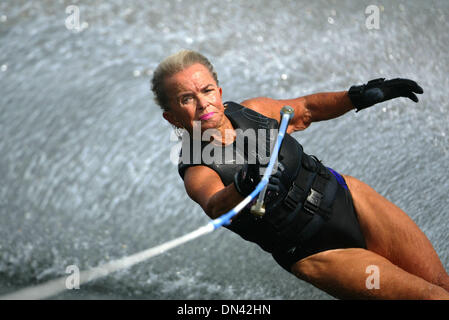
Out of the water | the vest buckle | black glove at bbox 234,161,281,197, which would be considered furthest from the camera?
the water

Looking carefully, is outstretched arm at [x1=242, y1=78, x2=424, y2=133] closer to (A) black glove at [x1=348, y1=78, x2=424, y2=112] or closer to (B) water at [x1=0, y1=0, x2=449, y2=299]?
(A) black glove at [x1=348, y1=78, x2=424, y2=112]

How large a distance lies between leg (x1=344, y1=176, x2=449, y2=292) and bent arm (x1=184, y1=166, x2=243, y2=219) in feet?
1.18

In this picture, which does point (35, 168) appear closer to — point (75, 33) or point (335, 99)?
point (75, 33)

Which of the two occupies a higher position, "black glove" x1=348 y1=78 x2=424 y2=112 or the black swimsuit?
"black glove" x1=348 y1=78 x2=424 y2=112

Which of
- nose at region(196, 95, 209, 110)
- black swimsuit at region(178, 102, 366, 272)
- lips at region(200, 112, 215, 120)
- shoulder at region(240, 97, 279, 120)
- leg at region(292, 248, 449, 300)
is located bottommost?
leg at region(292, 248, 449, 300)

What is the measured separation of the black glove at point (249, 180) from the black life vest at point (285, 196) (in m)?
0.20

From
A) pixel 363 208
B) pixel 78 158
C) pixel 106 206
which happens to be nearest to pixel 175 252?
pixel 106 206

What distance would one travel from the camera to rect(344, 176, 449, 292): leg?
115 cm

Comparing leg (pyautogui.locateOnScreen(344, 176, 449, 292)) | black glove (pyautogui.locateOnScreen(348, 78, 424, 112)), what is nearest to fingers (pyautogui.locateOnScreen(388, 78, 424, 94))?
black glove (pyautogui.locateOnScreen(348, 78, 424, 112))

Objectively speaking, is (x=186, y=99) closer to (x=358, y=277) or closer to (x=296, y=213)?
(x=296, y=213)

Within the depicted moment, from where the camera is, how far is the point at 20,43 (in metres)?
2.32

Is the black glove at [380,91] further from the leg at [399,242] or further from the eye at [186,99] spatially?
the eye at [186,99]

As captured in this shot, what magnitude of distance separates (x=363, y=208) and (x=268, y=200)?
0.82 ft

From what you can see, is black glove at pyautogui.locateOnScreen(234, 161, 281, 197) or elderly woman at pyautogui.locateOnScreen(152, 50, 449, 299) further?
elderly woman at pyautogui.locateOnScreen(152, 50, 449, 299)
